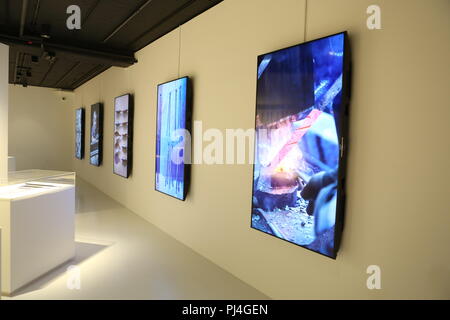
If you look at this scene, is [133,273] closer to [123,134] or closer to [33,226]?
[33,226]

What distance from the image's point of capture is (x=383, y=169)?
226 centimetres

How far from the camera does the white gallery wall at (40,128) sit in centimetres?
1218

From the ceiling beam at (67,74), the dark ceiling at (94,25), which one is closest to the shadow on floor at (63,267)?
the dark ceiling at (94,25)

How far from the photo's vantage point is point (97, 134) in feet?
29.6

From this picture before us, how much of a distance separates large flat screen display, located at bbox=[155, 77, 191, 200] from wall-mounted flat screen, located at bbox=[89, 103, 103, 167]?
13.4ft

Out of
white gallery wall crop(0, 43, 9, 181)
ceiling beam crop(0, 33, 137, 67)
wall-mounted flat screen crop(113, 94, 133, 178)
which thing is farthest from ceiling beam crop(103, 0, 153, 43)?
white gallery wall crop(0, 43, 9, 181)

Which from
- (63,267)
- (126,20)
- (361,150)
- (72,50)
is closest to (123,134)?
(72,50)

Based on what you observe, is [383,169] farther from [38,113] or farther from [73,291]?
[38,113]

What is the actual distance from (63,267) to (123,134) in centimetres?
376

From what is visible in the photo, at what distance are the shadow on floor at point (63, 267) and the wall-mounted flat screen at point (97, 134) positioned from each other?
4.64m

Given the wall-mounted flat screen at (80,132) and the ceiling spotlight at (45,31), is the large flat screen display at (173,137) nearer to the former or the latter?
the ceiling spotlight at (45,31)

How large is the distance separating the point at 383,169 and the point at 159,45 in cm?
466

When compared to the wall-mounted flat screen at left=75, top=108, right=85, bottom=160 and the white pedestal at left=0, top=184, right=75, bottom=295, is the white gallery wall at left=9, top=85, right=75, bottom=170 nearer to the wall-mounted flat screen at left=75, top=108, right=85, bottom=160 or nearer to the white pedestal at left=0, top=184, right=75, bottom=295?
the wall-mounted flat screen at left=75, top=108, right=85, bottom=160
